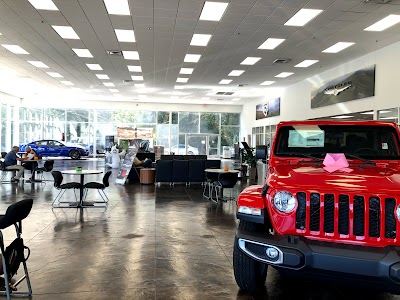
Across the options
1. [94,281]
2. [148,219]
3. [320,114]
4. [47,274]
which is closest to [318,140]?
[94,281]

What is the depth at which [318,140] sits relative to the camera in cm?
372

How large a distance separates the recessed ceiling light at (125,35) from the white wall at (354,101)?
755cm

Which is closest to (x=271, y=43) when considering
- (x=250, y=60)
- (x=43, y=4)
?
(x=250, y=60)

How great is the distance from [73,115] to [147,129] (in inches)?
227

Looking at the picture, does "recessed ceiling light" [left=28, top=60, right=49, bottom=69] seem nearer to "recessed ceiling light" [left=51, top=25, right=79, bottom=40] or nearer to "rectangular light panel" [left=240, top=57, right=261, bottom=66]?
"recessed ceiling light" [left=51, top=25, right=79, bottom=40]

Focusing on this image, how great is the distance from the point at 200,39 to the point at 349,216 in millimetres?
8880

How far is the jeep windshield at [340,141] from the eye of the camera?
355 cm

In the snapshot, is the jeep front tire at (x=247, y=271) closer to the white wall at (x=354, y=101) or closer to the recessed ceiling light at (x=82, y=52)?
the white wall at (x=354, y=101)

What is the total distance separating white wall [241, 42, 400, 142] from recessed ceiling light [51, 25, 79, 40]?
9157 millimetres

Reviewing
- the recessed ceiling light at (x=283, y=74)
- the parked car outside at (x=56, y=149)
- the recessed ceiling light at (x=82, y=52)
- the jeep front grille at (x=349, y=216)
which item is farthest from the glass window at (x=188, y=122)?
the jeep front grille at (x=349, y=216)

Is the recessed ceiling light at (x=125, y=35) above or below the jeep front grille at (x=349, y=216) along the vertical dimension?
above

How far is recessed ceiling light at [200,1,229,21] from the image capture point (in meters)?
7.71

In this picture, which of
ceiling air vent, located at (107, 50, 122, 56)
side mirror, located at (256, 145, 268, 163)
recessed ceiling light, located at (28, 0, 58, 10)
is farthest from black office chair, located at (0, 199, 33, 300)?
ceiling air vent, located at (107, 50, 122, 56)

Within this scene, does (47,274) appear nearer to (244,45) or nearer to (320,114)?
(244,45)
